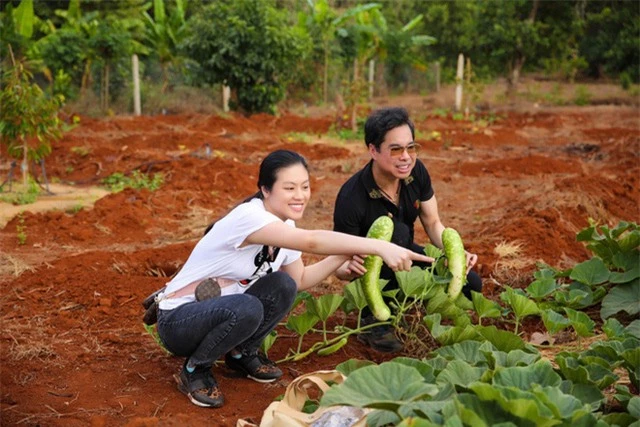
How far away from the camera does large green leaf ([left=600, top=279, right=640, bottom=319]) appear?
14.9 ft

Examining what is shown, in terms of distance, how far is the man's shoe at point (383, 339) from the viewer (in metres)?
4.37

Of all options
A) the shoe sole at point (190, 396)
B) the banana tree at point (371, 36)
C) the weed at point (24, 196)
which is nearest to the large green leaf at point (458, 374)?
the shoe sole at point (190, 396)

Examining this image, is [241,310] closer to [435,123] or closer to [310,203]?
[310,203]

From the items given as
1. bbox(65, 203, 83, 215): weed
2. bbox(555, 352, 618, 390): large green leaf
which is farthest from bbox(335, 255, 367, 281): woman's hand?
bbox(65, 203, 83, 215): weed

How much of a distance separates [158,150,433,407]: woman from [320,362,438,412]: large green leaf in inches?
31.8

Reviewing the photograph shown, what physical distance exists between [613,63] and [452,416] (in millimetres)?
23373

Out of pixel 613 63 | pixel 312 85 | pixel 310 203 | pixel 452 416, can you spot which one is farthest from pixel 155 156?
pixel 613 63

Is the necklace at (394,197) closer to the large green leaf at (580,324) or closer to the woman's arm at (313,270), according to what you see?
the woman's arm at (313,270)

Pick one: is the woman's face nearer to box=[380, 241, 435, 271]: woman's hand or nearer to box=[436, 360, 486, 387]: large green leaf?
box=[380, 241, 435, 271]: woman's hand

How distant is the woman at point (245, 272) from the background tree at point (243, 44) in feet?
48.8

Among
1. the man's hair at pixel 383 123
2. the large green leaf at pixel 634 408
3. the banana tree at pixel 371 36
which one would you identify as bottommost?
the large green leaf at pixel 634 408

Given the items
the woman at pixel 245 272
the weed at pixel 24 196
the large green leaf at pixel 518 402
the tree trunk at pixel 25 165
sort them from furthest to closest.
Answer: the tree trunk at pixel 25 165 < the weed at pixel 24 196 < the woman at pixel 245 272 < the large green leaf at pixel 518 402

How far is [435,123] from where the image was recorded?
18984 millimetres

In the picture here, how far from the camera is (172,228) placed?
8.12 meters
